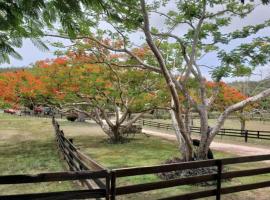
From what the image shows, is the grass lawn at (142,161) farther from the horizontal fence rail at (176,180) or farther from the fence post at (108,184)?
the fence post at (108,184)

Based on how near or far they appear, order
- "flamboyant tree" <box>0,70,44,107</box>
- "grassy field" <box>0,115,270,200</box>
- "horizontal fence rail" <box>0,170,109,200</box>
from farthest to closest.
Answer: "flamboyant tree" <box>0,70,44,107</box>, "grassy field" <box>0,115,270,200</box>, "horizontal fence rail" <box>0,170,109,200</box>

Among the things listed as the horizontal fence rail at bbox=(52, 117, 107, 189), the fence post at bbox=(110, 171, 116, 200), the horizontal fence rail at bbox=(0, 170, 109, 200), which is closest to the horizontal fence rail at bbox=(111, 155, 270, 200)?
the fence post at bbox=(110, 171, 116, 200)

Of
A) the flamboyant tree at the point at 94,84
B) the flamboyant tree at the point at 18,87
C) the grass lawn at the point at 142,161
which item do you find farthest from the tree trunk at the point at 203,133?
the flamboyant tree at the point at 18,87

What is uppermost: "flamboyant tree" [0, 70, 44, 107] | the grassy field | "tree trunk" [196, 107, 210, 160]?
"flamboyant tree" [0, 70, 44, 107]

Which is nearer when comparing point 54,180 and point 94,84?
point 54,180

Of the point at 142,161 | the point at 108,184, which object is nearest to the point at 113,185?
the point at 108,184

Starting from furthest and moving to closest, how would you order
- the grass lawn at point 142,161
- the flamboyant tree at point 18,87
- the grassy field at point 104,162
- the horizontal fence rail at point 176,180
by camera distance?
the flamboyant tree at point 18,87 < the grassy field at point 104,162 < the grass lawn at point 142,161 < the horizontal fence rail at point 176,180

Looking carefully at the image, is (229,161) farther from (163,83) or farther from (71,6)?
(163,83)

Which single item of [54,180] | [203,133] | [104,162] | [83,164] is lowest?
[104,162]

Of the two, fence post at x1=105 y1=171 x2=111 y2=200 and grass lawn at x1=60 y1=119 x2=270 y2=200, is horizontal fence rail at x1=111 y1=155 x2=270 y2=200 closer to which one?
fence post at x1=105 y1=171 x2=111 y2=200

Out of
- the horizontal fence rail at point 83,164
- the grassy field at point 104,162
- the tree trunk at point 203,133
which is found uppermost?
the tree trunk at point 203,133

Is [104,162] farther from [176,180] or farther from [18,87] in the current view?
[176,180]

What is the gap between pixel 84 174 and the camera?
594 centimetres

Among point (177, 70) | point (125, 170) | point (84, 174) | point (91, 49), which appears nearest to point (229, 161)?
point (125, 170)
